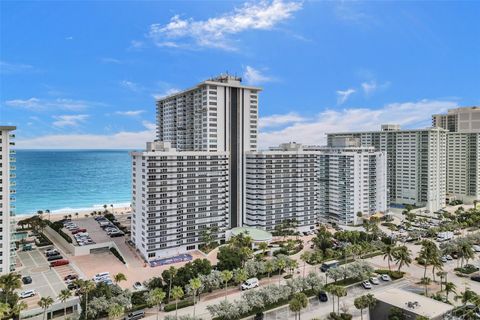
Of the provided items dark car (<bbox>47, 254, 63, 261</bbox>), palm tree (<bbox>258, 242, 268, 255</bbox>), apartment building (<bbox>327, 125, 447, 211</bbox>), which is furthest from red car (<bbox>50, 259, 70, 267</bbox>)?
apartment building (<bbox>327, 125, 447, 211</bbox>)

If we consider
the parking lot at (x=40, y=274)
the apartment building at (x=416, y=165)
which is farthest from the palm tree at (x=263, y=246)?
the apartment building at (x=416, y=165)

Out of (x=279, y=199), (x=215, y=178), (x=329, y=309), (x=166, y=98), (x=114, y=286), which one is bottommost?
(x=329, y=309)

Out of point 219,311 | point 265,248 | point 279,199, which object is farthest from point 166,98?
point 219,311

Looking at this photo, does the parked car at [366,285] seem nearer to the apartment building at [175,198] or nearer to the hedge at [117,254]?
the apartment building at [175,198]

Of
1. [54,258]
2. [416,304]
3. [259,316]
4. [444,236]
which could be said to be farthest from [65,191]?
[416,304]

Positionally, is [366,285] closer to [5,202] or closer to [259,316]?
[259,316]

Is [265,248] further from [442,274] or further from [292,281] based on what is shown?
[442,274]
